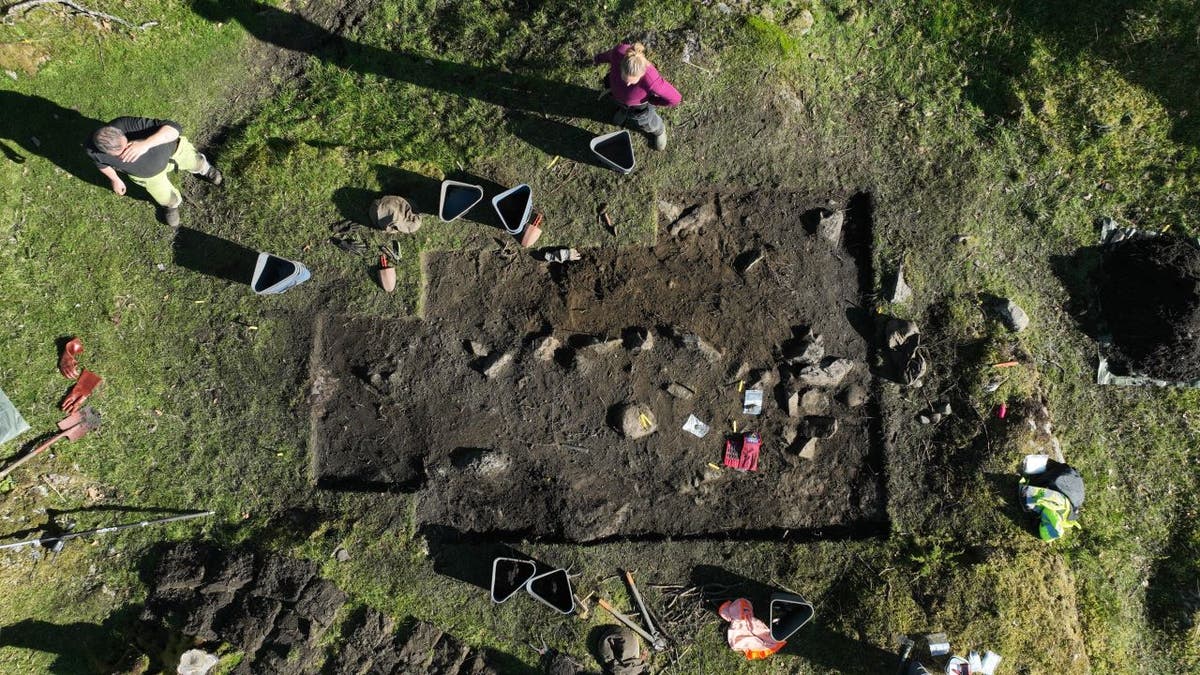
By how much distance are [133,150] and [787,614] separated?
670 cm

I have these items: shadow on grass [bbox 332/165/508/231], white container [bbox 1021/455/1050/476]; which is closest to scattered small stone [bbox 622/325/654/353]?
shadow on grass [bbox 332/165/508/231]

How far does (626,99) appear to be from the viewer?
496 cm

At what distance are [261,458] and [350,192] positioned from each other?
103 inches

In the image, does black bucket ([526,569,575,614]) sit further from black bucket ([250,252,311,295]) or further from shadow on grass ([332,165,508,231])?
black bucket ([250,252,311,295])

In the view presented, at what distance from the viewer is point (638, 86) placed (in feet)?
16.1

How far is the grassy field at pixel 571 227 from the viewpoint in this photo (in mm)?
5441

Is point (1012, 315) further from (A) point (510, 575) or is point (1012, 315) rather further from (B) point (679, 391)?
(A) point (510, 575)

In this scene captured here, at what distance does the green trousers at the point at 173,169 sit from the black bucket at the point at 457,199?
214 cm

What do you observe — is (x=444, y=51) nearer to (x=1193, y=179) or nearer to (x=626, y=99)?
(x=626, y=99)

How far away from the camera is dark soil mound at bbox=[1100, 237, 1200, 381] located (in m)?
5.35

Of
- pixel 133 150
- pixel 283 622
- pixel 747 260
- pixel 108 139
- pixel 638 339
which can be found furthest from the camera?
pixel 747 260

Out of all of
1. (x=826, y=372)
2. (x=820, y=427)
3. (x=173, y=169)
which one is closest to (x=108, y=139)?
(x=173, y=169)

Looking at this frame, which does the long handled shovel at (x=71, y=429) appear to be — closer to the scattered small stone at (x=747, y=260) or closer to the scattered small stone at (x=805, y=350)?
the scattered small stone at (x=747, y=260)

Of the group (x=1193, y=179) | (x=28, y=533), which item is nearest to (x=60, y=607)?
(x=28, y=533)
